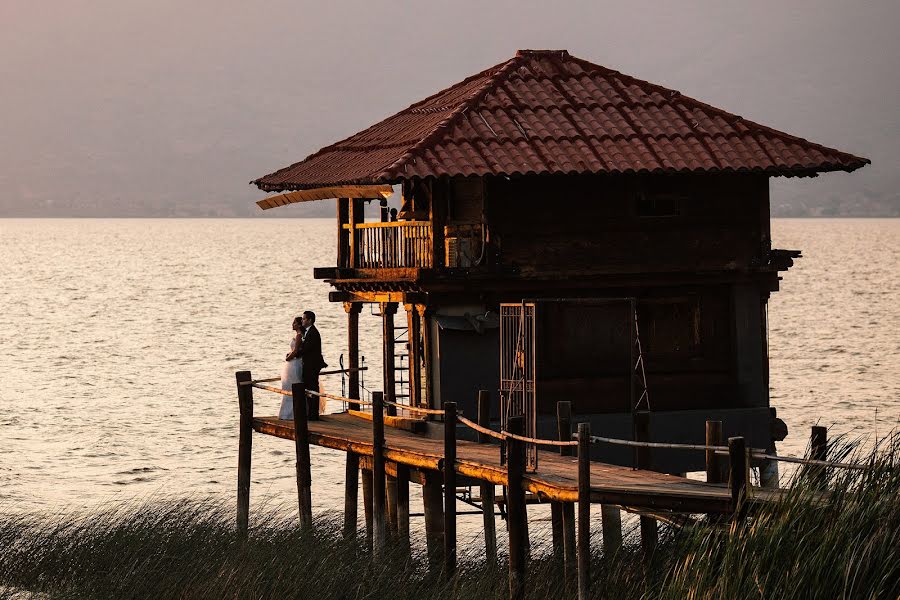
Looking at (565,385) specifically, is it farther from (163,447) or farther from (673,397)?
(163,447)

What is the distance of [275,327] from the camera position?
102 m

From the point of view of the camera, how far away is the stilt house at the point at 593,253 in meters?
27.7

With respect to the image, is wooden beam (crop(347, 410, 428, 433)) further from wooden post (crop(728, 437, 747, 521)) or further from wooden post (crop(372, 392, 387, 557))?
wooden post (crop(728, 437, 747, 521))

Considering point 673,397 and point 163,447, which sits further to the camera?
point 163,447

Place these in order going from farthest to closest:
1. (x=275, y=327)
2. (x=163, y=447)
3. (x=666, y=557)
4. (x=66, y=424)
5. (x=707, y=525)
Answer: (x=275, y=327) < (x=66, y=424) < (x=163, y=447) < (x=666, y=557) < (x=707, y=525)

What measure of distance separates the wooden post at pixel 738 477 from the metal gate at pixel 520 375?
3.49 meters

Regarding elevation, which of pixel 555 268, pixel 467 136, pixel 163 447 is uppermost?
pixel 467 136

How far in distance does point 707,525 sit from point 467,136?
1134 cm

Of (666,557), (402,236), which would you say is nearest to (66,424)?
(402,236)

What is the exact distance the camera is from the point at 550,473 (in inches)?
837

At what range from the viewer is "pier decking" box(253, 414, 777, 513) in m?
18.9

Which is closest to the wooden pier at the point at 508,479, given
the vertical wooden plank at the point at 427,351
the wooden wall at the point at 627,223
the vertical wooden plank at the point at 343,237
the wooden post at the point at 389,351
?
the vertical wooden plank at the point at 427,351

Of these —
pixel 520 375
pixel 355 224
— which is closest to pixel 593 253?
pixel 520 375

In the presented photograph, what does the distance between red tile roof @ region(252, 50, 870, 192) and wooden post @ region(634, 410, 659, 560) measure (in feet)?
18.2
